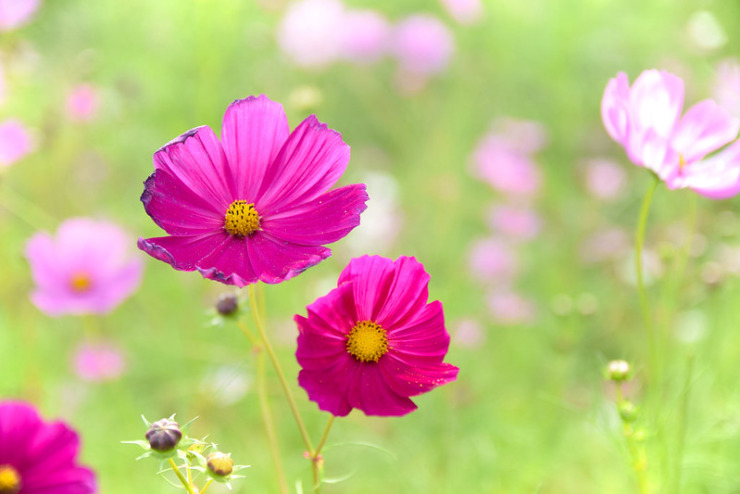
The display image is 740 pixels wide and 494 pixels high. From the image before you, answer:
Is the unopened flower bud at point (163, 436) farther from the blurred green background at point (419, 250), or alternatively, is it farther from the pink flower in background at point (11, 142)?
the pink flower in background at point (11, 142)

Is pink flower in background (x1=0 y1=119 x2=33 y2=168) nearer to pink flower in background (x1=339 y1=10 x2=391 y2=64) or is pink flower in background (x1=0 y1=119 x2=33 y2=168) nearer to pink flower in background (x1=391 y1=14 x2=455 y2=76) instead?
pink flower in background (x1=339 y1=10 x2=391 y2=64)

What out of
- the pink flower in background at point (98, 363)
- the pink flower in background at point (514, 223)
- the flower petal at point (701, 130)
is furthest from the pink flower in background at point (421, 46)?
the flower petal at point (701, 130)

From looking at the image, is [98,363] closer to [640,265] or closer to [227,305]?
[227,305]

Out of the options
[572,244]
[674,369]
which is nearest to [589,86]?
[572,244]

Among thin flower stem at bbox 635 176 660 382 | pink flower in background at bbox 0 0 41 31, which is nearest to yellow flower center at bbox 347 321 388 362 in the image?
thin flower stem at bbox 635 176 660 382

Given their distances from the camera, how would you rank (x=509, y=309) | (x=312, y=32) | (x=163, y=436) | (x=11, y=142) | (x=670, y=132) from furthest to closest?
(x=312, y=32) → (x=509, y=309) → (x=11, y=142) → (x=670, y=132) → (x=163, y=436)

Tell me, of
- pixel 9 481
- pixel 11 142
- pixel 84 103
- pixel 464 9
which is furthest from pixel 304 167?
pixel 464 9
